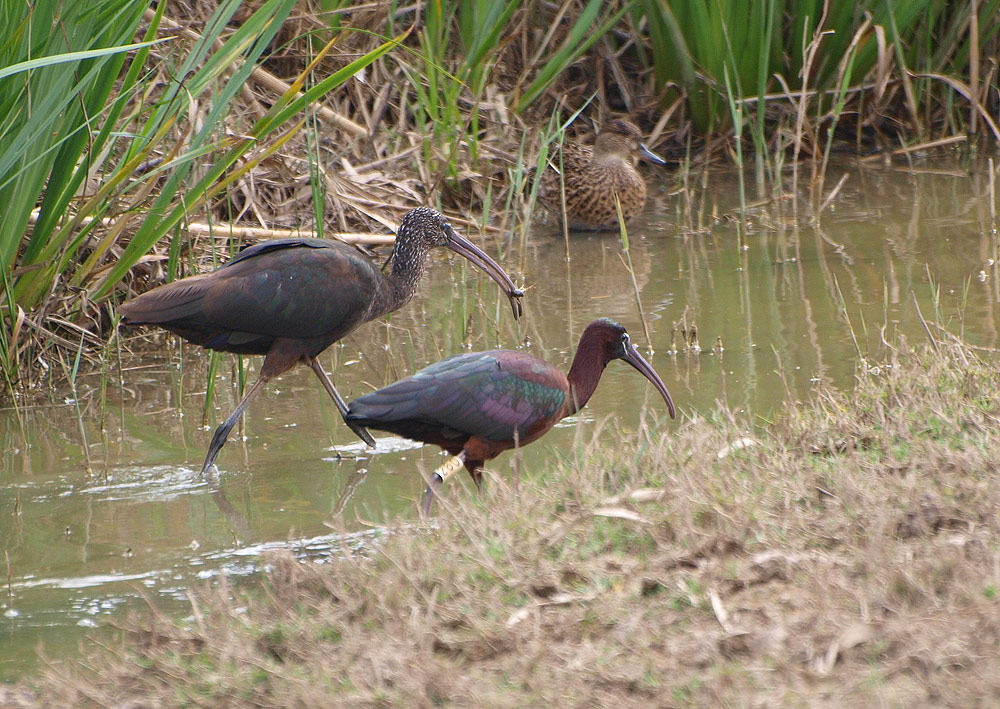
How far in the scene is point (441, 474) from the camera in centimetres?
447

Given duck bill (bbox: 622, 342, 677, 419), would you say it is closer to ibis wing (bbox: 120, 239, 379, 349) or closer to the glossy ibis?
ibis wing (bbox: 120, 239, 379, 349)

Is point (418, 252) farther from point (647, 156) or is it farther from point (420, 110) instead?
point (647, 156)

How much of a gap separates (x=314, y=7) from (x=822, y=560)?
7.19 metres

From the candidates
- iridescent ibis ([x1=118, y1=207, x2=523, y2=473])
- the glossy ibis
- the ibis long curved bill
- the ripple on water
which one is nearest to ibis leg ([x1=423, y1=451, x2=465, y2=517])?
iridescent ibis ([x1=118, y1=207, x2=523, y2=473])

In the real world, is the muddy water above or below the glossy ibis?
below

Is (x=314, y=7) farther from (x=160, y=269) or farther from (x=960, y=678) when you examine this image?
(x=960, y=678)

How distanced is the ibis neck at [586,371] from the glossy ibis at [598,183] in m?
3.79

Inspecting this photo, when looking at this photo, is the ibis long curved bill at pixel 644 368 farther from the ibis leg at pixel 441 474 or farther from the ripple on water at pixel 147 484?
the ripple on water at pixel 147 484

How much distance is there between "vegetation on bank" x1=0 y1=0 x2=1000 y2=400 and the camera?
19.0ft

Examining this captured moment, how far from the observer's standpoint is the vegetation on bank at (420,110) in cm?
580

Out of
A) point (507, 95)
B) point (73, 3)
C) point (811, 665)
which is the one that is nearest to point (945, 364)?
point (811, 665)

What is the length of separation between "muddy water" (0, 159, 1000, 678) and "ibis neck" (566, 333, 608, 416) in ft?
0.72

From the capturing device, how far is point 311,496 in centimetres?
487

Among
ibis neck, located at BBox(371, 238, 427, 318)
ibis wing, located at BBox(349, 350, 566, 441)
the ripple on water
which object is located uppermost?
ibis neck, located at BBox(371, 238, 427, 318)
